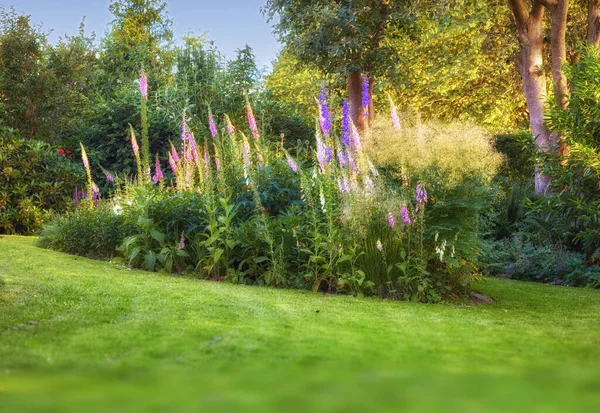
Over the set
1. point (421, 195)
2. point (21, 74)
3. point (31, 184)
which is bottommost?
point (421, 195)

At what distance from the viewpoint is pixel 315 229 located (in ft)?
21.0

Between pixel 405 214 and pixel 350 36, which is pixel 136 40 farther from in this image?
pixel 405 214

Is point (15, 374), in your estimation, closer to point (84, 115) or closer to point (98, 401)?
point (98, 401)

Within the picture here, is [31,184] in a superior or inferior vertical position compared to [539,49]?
inferior

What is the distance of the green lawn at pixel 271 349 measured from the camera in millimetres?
1743

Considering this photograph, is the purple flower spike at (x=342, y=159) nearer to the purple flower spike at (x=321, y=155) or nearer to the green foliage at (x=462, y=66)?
the purple flower spike at (x=321, y=155)

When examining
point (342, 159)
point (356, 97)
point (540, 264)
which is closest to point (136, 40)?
point (356, 97)

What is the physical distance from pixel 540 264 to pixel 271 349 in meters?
7.28

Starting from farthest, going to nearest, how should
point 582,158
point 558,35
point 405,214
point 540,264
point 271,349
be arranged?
1. point 558,35
2. point 540,264
3. point 582,158
4. point 405,214
5. point 271,349

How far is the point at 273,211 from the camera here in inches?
307

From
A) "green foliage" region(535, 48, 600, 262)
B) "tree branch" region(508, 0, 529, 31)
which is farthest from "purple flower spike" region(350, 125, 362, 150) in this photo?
"tree branch" region(508, 0, 529, 31)

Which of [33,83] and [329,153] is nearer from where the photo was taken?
[329,153]

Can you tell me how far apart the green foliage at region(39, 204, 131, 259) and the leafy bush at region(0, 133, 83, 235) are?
2.87 meters

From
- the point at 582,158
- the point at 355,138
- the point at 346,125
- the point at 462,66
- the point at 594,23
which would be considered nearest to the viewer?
the point at 355,138
